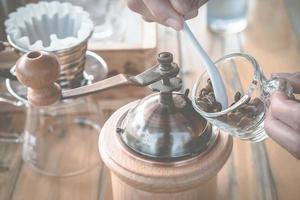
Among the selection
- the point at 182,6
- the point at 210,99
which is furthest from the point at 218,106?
the point at 182,6

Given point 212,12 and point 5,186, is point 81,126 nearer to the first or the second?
point 5,186

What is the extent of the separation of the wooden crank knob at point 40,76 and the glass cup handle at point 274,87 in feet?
0.77

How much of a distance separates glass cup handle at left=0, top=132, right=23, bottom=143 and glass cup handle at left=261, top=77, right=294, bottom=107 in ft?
1.46

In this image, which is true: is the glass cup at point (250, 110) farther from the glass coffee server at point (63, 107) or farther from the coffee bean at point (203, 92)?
the glass coffee server at point (63, 107)

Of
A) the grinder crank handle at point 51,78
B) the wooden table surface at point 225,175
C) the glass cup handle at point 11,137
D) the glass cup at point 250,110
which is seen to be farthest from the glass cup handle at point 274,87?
the glass cup handle at point 11,137

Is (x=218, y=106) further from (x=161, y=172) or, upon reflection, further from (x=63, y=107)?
(x=63, y=107)

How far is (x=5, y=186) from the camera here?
2.73ft

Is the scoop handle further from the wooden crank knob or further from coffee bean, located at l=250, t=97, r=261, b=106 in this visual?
the wooden crank knob

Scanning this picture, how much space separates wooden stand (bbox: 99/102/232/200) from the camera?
63 cm

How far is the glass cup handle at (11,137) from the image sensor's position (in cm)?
91

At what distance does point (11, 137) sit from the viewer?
917mm

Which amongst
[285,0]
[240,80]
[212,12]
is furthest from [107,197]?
[285,0]

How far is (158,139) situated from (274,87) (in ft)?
0.47

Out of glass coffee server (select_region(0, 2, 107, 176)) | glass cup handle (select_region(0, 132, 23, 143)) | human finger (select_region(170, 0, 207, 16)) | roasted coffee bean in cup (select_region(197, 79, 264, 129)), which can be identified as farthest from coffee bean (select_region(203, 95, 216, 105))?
glass cup handle (select_region(0, 132, 23, 143))
